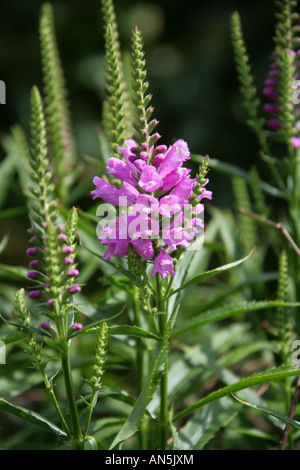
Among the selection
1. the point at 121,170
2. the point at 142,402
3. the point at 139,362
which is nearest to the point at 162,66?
the point at 139,362

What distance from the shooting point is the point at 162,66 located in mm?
4781

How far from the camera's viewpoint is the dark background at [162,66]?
4.47 m

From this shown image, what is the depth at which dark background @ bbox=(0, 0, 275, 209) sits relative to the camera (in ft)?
14.7

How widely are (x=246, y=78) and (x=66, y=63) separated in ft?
9.67

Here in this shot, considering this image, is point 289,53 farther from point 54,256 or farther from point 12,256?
point 12,256

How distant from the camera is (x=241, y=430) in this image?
1.91m

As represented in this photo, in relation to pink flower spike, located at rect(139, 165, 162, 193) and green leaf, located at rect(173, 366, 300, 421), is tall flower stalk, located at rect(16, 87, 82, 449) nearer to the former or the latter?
pink flower spike, located at rect(139, 165, 162, 193)

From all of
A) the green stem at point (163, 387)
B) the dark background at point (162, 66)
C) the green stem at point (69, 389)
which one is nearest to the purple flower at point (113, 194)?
the green stem at point (163, 387)

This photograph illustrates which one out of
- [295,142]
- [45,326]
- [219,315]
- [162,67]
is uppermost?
[162,67]

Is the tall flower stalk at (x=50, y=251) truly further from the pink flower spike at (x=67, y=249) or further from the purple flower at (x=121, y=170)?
the purple flower at (x=121, y=170)

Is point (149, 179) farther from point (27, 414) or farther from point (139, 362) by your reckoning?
point (139, 362)

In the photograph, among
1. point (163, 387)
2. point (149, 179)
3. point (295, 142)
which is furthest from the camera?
point (295, 142)

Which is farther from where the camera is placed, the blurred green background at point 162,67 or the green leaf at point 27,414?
the blurred green background at point 162,67

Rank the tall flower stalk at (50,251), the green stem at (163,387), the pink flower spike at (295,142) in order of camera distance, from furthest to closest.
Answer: the pink flower spike at (295,142)
the green stem at (163,387)
the tall flower stalk at (50,251)
